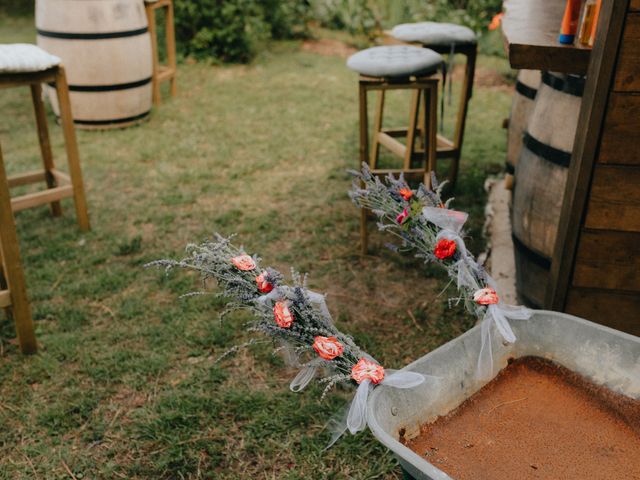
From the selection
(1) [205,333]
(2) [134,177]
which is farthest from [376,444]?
(2) [134,177]

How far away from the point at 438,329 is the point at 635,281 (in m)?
0.88

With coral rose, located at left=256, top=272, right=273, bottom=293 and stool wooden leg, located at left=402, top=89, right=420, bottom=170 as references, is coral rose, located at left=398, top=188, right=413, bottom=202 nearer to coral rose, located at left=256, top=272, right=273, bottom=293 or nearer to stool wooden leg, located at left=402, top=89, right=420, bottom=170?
coral rose, located at left=256, top=272, right=273, bottom=293

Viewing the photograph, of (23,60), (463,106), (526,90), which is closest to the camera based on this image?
(23,60)

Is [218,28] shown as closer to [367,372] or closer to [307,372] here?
[307,372]

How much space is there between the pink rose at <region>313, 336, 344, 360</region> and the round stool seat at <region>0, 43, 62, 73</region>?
6.92 ft

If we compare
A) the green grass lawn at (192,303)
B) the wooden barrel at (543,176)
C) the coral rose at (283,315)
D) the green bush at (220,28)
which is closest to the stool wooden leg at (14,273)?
the green grass lawn at (192,303)

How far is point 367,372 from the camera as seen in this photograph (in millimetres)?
1465

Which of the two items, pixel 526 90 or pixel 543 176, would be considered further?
pixel 526 90

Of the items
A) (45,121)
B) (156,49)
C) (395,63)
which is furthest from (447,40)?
(156,49)

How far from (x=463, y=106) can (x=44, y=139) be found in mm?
2426

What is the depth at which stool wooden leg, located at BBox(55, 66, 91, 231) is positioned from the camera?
339 cm

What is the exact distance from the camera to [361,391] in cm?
144

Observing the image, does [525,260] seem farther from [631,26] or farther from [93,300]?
[93,300]

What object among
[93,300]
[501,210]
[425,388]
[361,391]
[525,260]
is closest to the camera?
[361,391]
